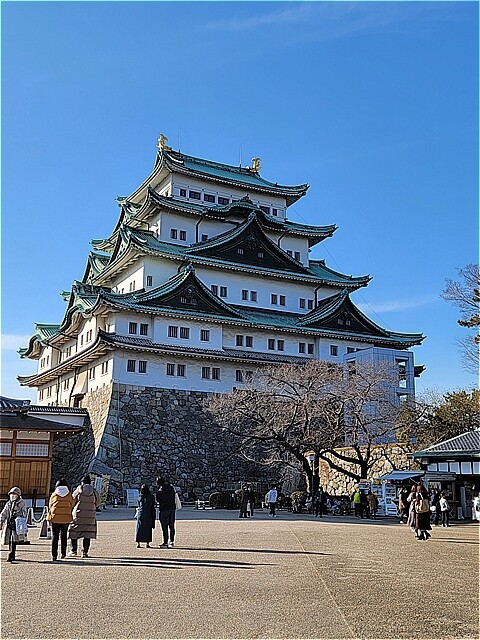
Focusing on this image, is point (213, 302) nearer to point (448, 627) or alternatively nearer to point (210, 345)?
point (210, 345)

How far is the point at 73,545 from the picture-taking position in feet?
44.9

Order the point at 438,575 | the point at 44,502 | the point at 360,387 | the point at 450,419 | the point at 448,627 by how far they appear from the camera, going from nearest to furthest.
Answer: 1. the point at 448,627
2. the point at 438,575
3. the point at 44,502
4. the point at 450,419
5. the point at 360,387

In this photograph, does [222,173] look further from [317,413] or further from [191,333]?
[317,413]

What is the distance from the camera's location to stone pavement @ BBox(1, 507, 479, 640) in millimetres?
7633

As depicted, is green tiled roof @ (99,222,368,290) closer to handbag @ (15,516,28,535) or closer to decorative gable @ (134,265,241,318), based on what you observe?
decorative gable @ (134,265,241,318)

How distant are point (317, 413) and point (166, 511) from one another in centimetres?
1691

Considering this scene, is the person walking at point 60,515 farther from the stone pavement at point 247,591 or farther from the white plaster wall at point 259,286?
the white plaster wall at point 259,286

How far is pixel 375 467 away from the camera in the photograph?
32.9 m

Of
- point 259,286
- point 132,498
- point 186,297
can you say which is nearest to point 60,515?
point 132,498

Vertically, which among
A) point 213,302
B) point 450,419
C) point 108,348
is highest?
point 213,302

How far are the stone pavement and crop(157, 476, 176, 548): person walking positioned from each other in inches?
16.9

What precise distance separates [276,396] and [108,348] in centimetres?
973

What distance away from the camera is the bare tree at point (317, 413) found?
30688 millimetres

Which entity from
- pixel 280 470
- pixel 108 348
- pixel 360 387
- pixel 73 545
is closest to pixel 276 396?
pixel 360 387
